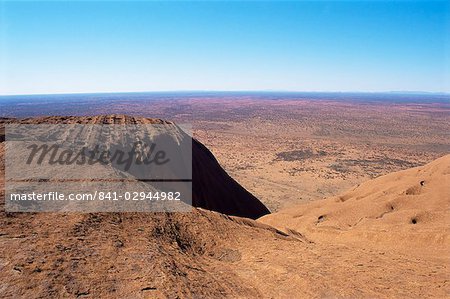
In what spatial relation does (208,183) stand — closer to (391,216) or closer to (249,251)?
(391,216)

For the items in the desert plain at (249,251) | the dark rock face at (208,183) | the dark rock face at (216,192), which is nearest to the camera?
the desert plain at (249,251)

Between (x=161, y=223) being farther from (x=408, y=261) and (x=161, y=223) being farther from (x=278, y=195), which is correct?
(x=278, y=195)

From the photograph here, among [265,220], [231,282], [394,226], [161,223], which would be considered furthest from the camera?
[265,220]

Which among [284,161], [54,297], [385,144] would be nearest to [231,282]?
[54,297]

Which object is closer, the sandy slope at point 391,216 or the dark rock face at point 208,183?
the sandy slope at point 391,216

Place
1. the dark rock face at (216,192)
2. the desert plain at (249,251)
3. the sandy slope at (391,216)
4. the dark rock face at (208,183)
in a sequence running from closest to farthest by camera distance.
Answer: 1. the desert plain at (249,251)
2. the sandy slope at (391,216)
3. the dark rock face at (216,192)
4. the dark rock face at (208,183)

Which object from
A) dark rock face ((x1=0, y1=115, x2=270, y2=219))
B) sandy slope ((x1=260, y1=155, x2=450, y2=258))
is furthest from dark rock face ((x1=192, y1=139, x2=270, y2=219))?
sandy slope ((x1=260, y1=155, x2=450, y2=258))

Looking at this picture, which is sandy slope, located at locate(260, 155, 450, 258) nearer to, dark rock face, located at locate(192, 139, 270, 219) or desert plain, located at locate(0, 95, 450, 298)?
desert plain, located at locate(0, 95, 450, 298)

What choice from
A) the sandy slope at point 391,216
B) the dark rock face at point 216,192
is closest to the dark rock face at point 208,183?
the dark rock face at point 216,192

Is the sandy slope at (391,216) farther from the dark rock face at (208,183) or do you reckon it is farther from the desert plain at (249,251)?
the dark rock face at (208,183)
